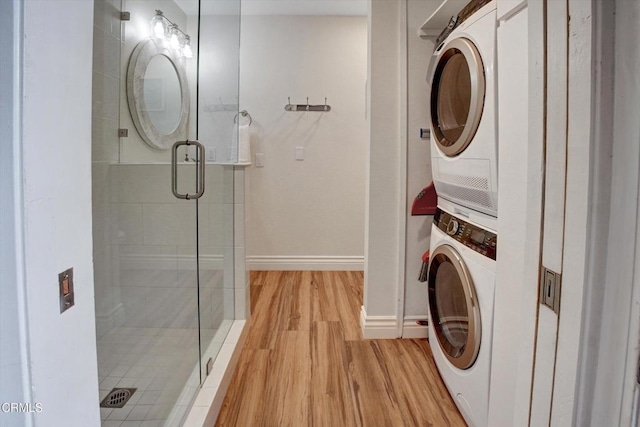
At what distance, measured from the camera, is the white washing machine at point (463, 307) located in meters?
1.46

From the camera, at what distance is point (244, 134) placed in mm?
3695

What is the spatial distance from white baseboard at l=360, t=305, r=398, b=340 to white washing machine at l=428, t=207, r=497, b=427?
405mm

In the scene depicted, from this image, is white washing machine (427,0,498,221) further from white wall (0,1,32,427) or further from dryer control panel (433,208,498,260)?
white wall (0,1,32,427)

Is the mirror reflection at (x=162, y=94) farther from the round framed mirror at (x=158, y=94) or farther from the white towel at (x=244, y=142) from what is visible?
the white towel at (x=244, y=142)

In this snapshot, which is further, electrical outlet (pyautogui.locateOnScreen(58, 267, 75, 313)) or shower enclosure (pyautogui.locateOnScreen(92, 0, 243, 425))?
shower enclosure (pyautogui.locateOnScreen(92, 0, 243, 425))

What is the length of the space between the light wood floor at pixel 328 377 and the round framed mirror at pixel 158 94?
1.23m

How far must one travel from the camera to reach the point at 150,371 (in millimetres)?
1554

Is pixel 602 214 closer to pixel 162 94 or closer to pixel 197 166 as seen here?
pixel 197 166

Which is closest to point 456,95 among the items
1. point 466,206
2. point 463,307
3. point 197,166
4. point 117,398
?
point 466,206

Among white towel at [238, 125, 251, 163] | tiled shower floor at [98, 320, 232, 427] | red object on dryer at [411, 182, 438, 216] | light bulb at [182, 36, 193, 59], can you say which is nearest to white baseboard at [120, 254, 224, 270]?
tiled shower floor at [98, 320, 232, 427]

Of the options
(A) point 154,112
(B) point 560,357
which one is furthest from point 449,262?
(A) point 154,112

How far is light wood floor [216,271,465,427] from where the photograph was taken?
1.75 meters

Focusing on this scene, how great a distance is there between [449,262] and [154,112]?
146 cm

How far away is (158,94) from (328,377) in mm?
1597
